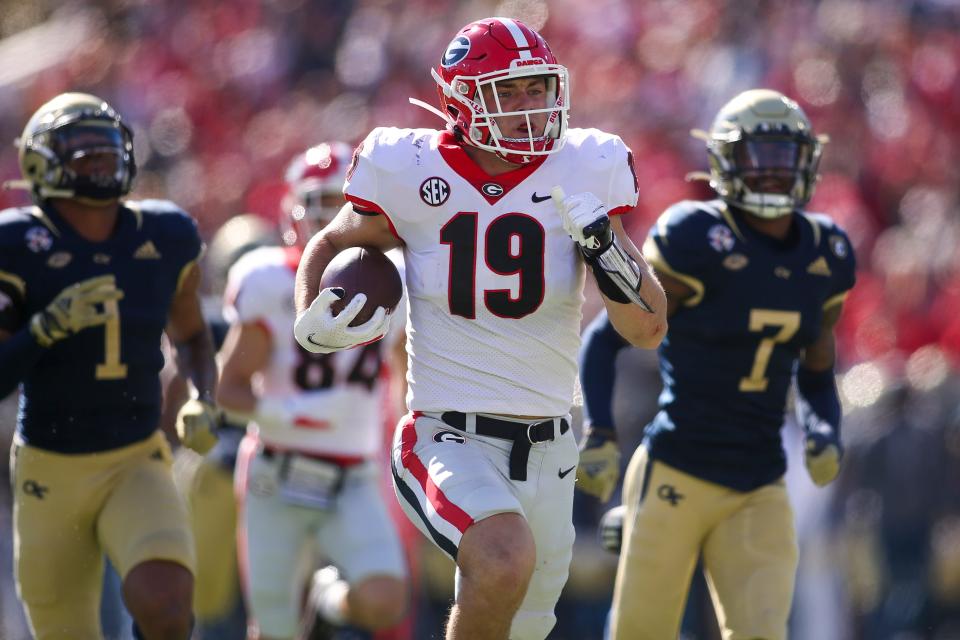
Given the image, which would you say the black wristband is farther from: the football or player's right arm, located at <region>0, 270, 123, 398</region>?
player's right arm, located at <region>0, 270, 123, 398</region>

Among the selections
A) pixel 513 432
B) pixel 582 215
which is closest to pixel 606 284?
pixel 582 215

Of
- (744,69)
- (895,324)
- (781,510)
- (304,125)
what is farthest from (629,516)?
(304,125)

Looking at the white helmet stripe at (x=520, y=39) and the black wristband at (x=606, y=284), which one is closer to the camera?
the black wristband at (x=606, y=284)

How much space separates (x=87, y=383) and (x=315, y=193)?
173 centimetres

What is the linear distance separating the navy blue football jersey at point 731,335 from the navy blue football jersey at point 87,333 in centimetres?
160

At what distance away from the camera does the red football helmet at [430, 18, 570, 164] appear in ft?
13.8

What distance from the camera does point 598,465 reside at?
4.99 m

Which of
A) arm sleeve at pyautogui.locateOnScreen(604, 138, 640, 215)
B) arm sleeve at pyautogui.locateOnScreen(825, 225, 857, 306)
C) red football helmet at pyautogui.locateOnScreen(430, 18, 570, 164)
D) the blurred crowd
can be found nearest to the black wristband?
arm sleeve at pyautogui.locateOnScreen(604, 138, 640, 215)

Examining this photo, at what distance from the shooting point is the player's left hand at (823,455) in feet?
16.8

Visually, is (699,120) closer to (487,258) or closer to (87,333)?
(87,333)

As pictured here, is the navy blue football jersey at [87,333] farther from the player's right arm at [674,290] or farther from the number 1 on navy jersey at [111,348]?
the player's right arm at [674,290]

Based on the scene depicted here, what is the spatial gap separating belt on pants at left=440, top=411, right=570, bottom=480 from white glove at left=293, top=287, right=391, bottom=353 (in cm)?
33

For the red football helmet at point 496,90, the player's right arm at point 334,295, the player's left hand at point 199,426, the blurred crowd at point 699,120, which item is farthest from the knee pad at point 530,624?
the blurred crowd at point 699,120

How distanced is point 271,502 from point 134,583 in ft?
4.65
